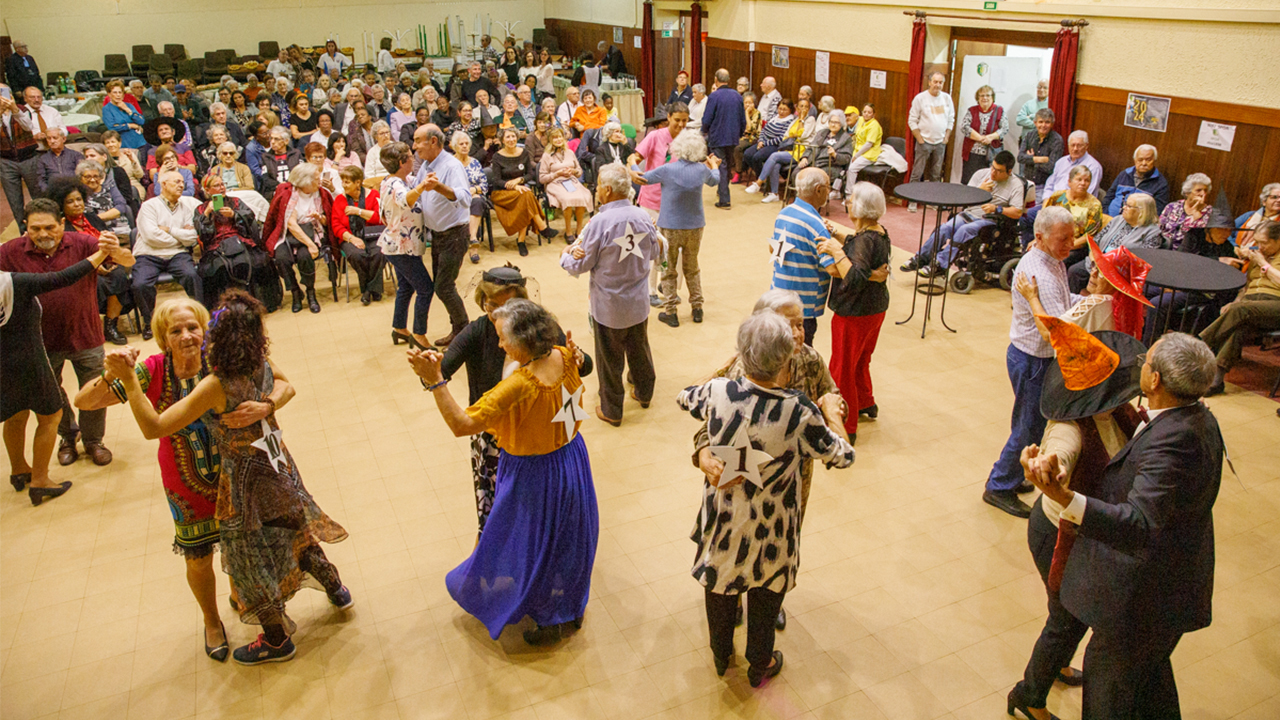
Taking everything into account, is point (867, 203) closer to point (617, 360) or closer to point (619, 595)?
point (617, 360)

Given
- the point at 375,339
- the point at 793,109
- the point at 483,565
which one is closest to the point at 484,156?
the point at 375,339

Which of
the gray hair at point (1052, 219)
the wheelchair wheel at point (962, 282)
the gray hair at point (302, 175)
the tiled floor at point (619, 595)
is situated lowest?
the tiled floor at point (619, 595)

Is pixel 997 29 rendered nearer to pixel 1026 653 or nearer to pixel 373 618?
pixel 1026 653

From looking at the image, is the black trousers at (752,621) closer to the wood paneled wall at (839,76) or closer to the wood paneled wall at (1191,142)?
the wood paneled wall at (1191,142)

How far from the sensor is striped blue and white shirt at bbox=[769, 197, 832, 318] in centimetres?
462

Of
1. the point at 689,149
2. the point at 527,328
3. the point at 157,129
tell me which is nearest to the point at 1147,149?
the point at 689,149

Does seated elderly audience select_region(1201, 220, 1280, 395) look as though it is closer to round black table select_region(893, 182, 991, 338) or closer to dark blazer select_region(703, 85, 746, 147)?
round black table select_region(893, 182, 991, 338)

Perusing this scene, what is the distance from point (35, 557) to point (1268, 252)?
289 inches

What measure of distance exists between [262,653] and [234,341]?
1.31 m

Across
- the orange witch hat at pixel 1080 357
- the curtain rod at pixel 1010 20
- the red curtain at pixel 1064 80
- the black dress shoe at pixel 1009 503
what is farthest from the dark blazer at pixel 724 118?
the orange witch hat at pixel 1080 357

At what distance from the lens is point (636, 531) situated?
4.31 m

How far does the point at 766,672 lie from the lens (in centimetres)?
333

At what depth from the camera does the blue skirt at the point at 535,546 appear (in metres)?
3.28

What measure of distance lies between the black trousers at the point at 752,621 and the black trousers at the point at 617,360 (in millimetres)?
2194
